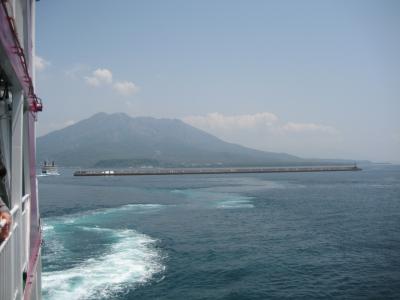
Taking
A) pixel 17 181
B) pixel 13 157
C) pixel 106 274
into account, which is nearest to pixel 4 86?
pixel 13 157

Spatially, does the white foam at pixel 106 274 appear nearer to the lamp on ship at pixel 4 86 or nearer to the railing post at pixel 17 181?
the railing post at pixel 17 181

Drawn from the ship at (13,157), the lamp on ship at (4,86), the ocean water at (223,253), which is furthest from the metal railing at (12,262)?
the ocean water at (223,253)

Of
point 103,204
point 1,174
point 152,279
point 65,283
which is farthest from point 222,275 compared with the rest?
point 103,204

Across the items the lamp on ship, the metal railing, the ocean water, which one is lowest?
the ocean water

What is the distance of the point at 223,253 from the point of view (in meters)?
22.6

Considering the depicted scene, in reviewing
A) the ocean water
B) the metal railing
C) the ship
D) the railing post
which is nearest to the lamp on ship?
the ship

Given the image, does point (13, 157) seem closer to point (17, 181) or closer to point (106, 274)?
point (17, 181)

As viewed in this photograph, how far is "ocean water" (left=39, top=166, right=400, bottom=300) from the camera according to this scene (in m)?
16.7

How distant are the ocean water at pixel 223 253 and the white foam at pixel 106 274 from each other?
0.05 m

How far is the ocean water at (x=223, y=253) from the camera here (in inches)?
658

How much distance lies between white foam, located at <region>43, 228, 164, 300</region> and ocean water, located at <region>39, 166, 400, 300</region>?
0.16ft

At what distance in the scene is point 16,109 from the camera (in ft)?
21.6

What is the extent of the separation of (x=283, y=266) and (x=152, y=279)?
770 cm

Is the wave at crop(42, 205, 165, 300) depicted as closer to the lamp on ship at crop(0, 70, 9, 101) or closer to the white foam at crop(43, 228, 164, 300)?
the white foam at crop(43, 228, 164, 300)
